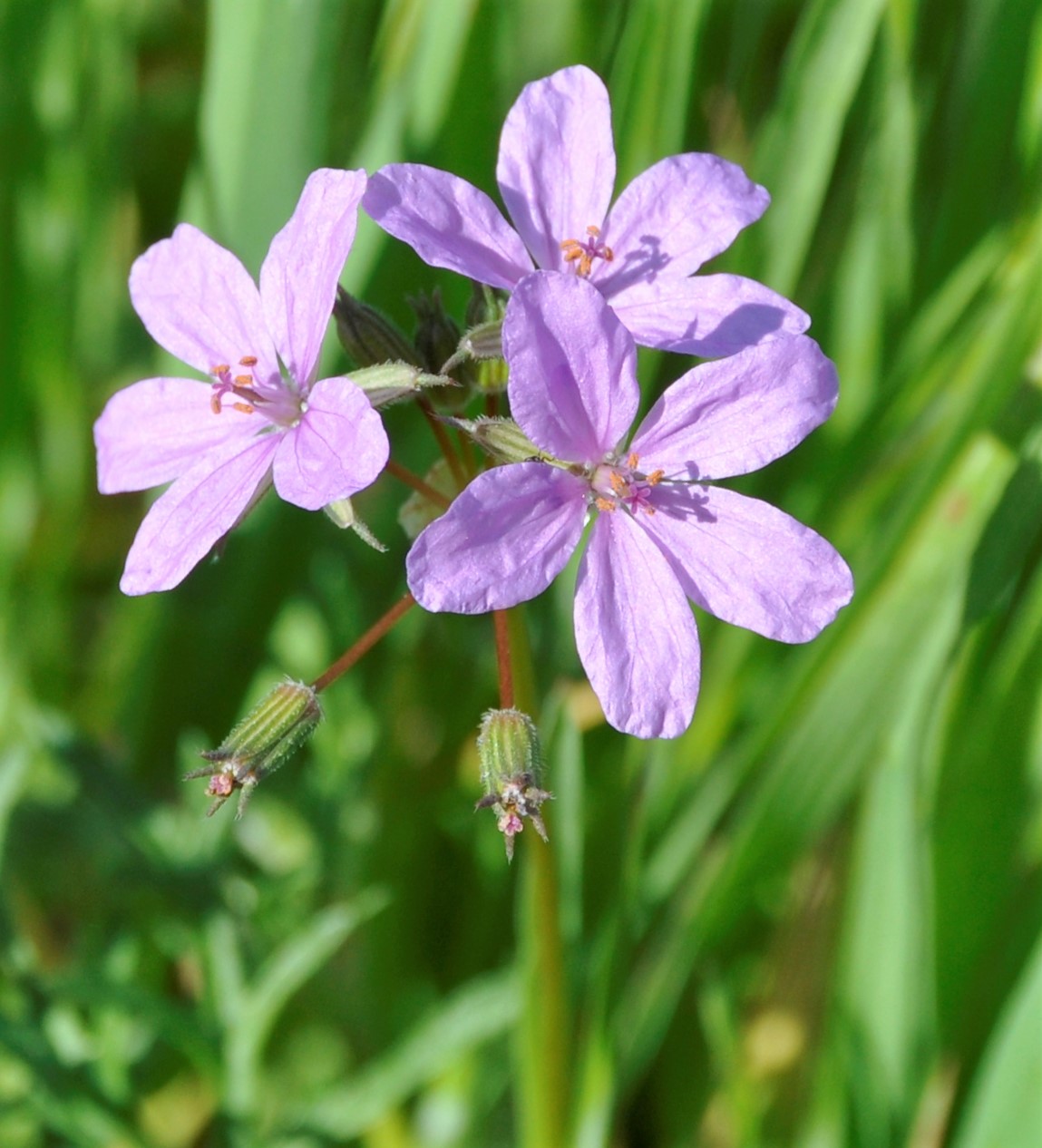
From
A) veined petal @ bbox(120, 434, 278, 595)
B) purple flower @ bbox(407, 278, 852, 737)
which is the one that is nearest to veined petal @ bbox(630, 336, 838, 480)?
purple flower @ bbox(407, 278, 852, 737)

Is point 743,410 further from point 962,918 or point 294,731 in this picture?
point 962,918

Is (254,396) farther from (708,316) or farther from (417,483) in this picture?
(708,316)

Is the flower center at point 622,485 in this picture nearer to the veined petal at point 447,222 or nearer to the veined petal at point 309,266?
the veined petal at point 447,222

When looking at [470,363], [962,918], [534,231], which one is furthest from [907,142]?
[962,918]

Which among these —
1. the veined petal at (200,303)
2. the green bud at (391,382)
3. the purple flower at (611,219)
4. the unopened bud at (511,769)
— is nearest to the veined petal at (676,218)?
the purple flower at (611,219)

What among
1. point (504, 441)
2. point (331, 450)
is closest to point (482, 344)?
point (504, 441)
